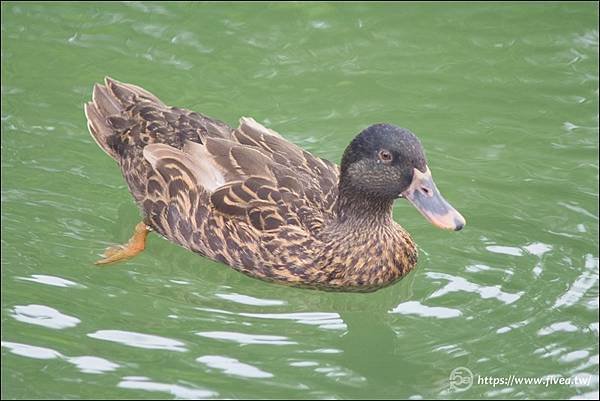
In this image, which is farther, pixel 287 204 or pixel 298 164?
pixel 298 164

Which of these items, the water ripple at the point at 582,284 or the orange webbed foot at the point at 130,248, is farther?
the orange webbed foot at the point at 130,248

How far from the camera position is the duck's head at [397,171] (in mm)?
7973

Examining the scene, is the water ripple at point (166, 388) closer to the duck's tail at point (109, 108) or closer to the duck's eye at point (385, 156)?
the duck's eye at point (385, 156)

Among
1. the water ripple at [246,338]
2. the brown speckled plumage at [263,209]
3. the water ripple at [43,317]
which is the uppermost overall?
the brown speckled plumage at [263,209]

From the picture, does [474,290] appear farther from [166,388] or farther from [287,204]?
[166,388]

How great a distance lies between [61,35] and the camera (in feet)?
38.0

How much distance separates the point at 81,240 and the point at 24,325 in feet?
3.76

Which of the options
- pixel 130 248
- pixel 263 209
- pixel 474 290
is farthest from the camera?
pixel 130 248

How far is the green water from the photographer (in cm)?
741

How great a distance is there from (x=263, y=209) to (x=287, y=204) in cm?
17

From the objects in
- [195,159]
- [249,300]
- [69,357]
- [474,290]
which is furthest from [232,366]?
[195,159]

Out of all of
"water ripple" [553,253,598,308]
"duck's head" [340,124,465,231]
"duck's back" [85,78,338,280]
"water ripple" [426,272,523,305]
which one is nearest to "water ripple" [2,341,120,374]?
"duck's back" [85,78,338,280]

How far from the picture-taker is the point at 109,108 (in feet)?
31.3

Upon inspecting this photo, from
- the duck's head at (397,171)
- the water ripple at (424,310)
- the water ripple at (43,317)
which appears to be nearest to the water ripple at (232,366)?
the water ripple at (43,317)
